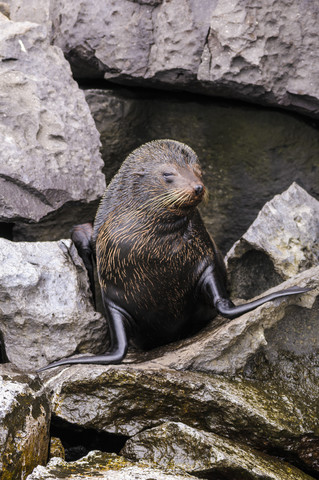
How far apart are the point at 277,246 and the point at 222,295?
727 mm

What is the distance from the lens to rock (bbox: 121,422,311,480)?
4.10m

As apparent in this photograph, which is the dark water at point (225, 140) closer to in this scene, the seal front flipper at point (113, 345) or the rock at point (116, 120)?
the rock at point (116, 120)

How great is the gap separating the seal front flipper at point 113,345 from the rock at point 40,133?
956mm

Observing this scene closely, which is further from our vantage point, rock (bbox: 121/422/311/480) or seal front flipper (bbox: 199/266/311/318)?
seal front flipper (bbox: 199/266/311/318)

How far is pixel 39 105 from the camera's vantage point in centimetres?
617

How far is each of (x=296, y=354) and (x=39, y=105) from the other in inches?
111

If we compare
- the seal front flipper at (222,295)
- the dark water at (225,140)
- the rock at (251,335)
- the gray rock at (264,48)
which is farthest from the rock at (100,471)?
the gray rock at (264,48)

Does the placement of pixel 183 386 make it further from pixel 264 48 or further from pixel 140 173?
pixel 264 48

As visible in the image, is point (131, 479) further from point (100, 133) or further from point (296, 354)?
point (100, 133)

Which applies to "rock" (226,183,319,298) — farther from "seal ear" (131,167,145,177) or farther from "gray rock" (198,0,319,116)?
"seal ear" (131,167,145,177)

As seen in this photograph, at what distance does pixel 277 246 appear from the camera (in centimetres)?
597

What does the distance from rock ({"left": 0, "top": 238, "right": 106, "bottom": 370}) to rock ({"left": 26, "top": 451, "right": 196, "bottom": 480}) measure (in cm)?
151

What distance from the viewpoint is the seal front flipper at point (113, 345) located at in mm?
5156

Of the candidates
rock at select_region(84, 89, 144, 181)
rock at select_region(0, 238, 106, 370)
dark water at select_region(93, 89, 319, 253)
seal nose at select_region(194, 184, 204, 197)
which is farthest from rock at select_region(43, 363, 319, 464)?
rock at select_region(84, 89, 144, 181)
